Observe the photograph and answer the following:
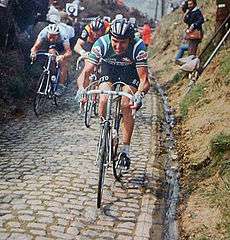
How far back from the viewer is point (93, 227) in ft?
18.7

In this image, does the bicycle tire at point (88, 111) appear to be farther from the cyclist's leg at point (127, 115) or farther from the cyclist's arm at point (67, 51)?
the cyclist's leg at point (127, 115)

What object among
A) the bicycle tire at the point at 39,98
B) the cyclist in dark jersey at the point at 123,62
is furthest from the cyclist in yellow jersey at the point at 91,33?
the cyclist in dark jersey at the point at 123,62

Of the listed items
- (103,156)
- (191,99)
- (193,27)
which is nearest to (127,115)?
(103,156)

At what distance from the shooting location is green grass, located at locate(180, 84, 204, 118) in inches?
428

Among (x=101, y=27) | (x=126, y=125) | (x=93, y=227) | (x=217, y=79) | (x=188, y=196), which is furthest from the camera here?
(x=101, y=27)

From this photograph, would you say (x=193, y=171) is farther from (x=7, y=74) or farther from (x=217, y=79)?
(x=7, y=74)

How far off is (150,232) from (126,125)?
192cm

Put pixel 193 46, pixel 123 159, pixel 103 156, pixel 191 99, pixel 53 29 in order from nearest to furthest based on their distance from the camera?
pixel 103 156 < pixel 123 159 < pixel 191 99 < pixel 53 29 < pixel 193 46

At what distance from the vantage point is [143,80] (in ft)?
22.2

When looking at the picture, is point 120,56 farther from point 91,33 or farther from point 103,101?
point 91,33

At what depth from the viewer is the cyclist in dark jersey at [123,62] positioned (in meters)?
6.71

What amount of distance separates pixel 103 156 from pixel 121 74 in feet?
5.17

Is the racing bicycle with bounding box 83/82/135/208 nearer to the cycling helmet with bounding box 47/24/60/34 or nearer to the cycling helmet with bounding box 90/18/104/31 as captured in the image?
the cycling helmet with bounding box 90/18/104/31

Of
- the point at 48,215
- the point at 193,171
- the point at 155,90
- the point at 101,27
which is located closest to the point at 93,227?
the point at 48,215
